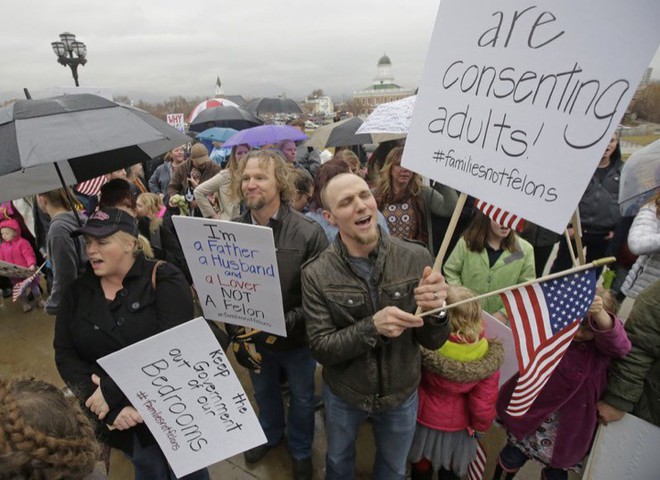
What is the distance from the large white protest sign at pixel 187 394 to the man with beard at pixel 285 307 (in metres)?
0.58

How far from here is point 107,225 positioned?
6.19ft

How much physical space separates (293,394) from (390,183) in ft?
6.35

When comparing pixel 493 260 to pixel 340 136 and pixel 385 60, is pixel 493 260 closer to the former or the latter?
pixel 340 136

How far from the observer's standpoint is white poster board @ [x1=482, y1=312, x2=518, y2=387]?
2271 mm

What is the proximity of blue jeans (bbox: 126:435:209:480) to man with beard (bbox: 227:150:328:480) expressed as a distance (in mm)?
659

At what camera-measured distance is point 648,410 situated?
183cm

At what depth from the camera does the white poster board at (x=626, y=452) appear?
1808 mm

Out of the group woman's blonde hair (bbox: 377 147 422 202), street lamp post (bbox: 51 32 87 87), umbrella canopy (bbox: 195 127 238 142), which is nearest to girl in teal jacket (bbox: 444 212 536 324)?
woman's blonde hair (bbox: 377 147 422 202)

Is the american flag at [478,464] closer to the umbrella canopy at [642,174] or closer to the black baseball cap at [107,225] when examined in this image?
the umbrella canopy at [642,174]

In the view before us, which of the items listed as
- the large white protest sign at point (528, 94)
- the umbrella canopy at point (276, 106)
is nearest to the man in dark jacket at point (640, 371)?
the large white protest sign at point (528, 94)

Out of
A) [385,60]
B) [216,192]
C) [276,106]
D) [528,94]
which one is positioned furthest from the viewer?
[385,60]

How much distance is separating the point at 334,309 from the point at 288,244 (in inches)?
24.3

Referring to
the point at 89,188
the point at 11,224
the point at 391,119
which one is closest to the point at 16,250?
the point at 11,224

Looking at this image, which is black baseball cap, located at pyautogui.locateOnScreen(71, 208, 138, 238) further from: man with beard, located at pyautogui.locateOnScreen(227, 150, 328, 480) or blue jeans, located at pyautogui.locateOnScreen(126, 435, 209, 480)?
blue jeans, located at pyautogui.locateOnScreen(126, 435, 209, 480)
